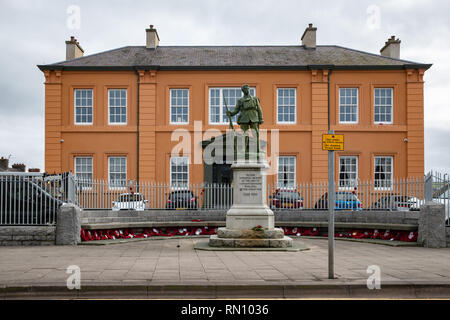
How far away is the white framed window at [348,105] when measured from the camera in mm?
27562

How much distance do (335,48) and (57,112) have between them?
1782 cm

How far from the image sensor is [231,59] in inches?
1118

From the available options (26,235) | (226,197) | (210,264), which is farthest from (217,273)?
(226,197)

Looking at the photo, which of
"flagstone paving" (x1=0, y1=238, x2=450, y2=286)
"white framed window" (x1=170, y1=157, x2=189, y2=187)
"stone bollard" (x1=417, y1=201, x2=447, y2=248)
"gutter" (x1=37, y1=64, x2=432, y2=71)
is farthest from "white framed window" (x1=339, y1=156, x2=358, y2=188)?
"flagstone paving" (x1=0, y1=238, x2=450, y2=286)

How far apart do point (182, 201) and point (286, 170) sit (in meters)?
11.3

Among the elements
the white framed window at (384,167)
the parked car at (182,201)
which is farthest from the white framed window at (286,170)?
the parked car at (182,201)

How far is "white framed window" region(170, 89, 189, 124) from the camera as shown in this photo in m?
27.5

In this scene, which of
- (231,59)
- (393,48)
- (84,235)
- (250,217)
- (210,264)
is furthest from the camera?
(393,48)

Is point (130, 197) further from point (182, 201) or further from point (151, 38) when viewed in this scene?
point (151, 38)

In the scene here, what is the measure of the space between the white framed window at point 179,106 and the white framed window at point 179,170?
2.28 meters

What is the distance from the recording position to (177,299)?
656cm

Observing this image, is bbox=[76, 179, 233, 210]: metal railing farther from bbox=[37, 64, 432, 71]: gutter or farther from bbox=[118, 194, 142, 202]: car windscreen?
bbox=[37, 64, 432, 71]: gutter

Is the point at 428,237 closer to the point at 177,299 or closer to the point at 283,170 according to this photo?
the point at 177,299

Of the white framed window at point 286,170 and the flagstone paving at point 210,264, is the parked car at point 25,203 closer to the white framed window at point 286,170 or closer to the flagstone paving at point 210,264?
the flagstone paving at point 210,264
